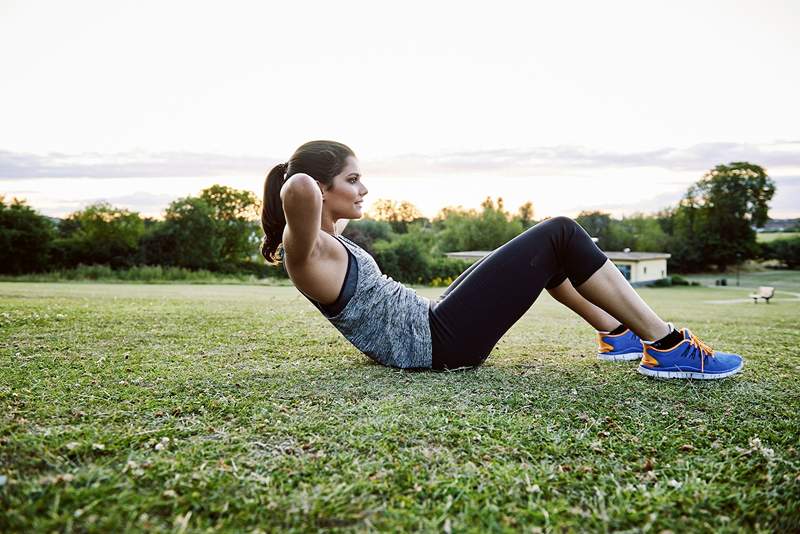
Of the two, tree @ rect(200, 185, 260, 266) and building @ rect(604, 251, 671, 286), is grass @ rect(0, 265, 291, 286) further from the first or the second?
building @ rect(604, 251, 671, 286)

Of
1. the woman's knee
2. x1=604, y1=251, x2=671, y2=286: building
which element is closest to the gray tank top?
the woman's knee

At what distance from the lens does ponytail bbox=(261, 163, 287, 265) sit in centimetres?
329

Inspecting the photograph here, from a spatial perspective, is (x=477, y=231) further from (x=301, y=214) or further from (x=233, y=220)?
(x=301, y=214)

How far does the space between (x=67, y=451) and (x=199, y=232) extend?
42165 mm

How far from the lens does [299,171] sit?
3.38 m

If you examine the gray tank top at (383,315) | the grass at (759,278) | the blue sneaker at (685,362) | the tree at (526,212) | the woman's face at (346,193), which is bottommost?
the grass at (759,278)

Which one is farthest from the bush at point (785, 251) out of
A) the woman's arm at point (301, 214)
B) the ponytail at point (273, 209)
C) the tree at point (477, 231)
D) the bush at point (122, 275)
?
the woman's arm at point (301, 214)

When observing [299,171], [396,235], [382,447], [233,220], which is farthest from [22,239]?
[382,447]

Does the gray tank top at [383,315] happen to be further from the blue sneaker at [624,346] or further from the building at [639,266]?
the building at [639,266]

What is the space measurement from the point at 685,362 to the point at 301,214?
7.61ft

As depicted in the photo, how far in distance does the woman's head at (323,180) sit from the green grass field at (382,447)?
2.98 feet

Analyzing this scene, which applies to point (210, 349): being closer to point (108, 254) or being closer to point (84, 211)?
point (108, 254)

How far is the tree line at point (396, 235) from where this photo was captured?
112ft

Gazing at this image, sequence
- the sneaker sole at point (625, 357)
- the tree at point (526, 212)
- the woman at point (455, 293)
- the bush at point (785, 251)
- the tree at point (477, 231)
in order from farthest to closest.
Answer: the tree at point (526, 212) → the tree at point (477, 231) → the bush at point (785, 251) → the sneaker sole at point (625, 357) → the woman at point (455, 293)
